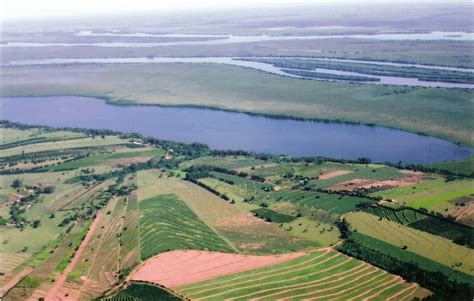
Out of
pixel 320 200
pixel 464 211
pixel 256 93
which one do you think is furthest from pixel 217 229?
pixel 256 93

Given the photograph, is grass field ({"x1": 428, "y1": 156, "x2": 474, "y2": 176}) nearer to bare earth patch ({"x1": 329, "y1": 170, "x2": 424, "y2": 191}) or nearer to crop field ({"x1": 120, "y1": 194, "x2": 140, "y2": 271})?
bare earth patch ({"x1": 329, "y1": 170, "x2": 424, "y2": 191})

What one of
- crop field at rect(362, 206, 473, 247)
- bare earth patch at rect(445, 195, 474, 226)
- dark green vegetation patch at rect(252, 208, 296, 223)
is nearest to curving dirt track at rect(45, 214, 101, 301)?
dark green vegetation patch at rect(252, 208, 296, 223)

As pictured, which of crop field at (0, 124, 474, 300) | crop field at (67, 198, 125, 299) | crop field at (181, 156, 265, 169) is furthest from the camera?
crop field at (181, 156, 265, 169)

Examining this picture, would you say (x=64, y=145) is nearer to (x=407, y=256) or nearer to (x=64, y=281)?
(x=64, y=281)

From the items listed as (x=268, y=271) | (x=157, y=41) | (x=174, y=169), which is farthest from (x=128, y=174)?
A: (x=157, y=41)

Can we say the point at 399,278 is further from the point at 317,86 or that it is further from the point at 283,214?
the point at 317,86

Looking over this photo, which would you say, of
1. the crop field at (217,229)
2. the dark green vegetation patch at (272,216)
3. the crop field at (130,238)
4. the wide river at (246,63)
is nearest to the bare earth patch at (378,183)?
the crop field at (217,229)
